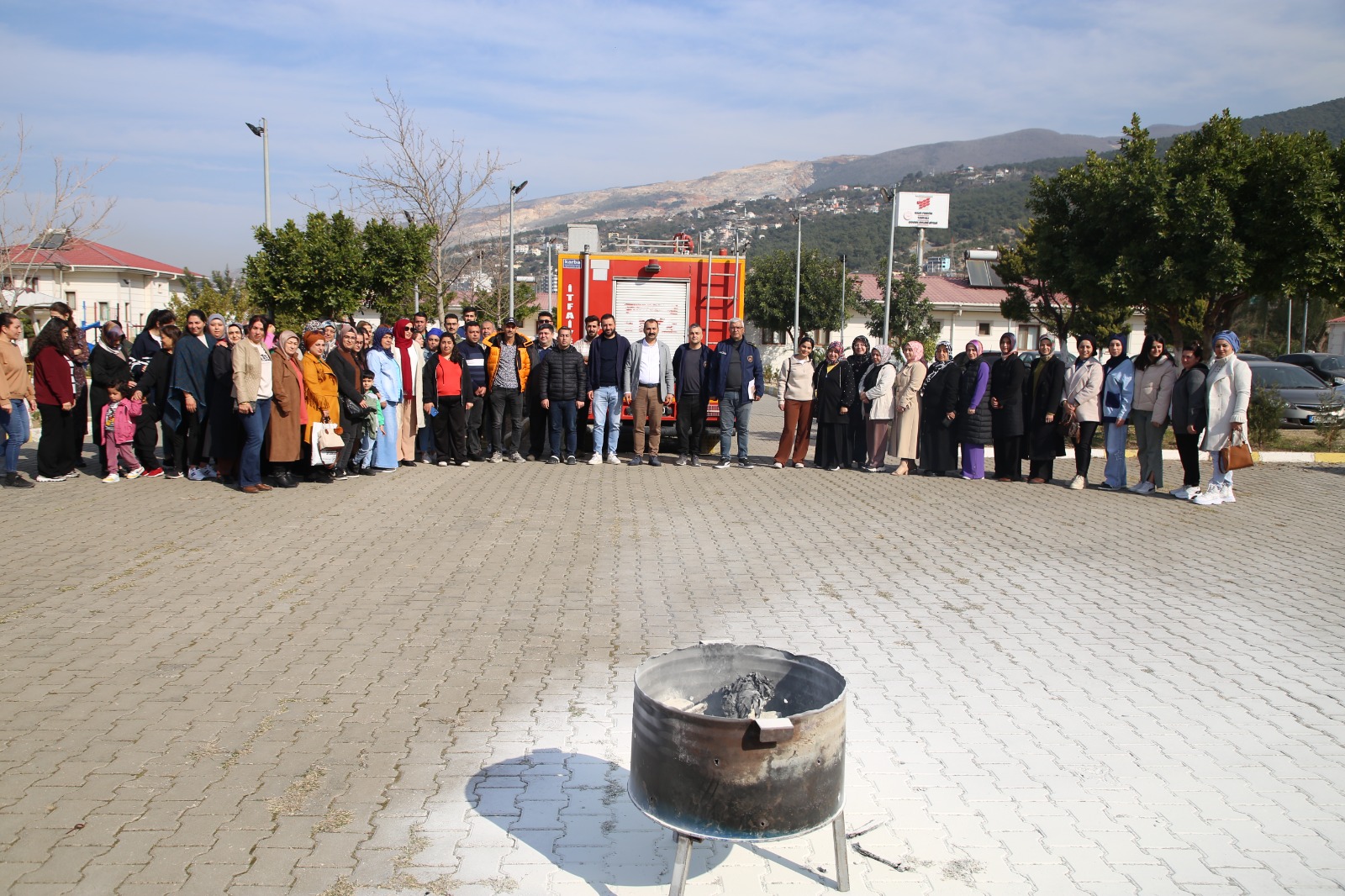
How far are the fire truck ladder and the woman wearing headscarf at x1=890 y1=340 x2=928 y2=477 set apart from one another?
333 centimetres

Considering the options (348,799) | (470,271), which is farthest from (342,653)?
(470,271)

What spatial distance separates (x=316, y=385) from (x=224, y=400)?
3.46ft

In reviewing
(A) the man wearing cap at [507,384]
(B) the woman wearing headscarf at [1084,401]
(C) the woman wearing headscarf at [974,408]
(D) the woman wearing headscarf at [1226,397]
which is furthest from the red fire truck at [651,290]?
(D) the woman wearing headscarf at [1226,397]

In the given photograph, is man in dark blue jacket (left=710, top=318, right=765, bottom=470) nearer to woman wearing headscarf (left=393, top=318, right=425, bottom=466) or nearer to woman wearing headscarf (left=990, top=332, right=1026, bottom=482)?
woman wearing headscarf (left=990, top=332, right=1026, bottom=482)

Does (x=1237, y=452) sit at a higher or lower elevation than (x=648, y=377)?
lower

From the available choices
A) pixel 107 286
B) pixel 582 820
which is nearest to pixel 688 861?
pixel 582 820

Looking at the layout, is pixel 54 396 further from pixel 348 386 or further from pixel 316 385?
pixel 348 386

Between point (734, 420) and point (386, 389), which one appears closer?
point (386, 389)

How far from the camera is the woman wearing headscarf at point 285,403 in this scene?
412 inches

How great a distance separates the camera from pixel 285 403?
1053cm

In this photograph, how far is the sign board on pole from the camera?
6712cm

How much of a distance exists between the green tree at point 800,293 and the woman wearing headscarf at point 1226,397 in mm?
41796

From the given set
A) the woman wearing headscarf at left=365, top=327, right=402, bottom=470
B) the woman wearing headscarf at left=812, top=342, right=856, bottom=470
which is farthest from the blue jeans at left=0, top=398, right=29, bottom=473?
the woman wearing headscarf at left=812, top=342, right=856, bottom=470

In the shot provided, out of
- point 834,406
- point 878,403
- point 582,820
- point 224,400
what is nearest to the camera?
point 582,820
